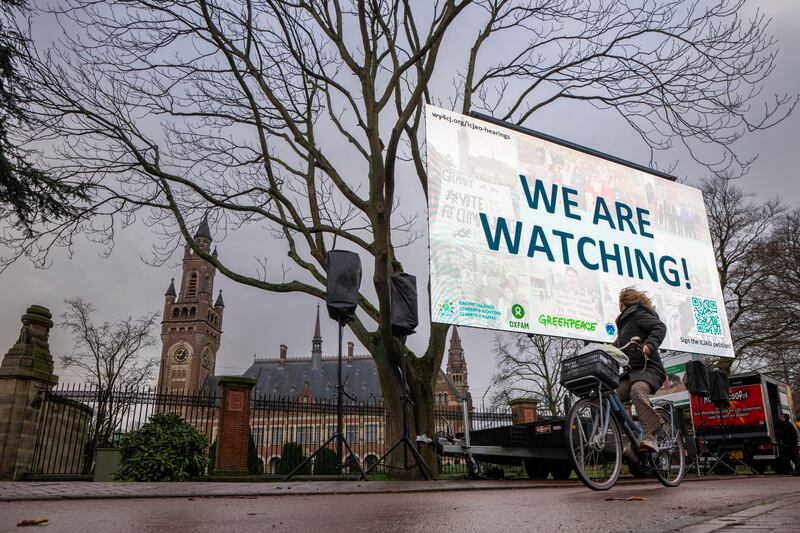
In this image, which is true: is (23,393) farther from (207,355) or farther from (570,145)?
(207,355)

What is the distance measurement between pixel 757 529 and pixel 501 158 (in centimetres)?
809

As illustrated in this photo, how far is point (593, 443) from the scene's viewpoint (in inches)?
186

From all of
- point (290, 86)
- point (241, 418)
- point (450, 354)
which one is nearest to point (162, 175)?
point (290, 86)

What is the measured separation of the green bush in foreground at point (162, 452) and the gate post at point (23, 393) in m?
2.11

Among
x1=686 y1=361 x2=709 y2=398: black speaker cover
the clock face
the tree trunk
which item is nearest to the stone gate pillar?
x1=686 y1=361 x2=709 y2=398: black speaker cover

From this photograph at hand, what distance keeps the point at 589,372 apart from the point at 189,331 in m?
83.8

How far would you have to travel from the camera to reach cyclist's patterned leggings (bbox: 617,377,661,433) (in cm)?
516

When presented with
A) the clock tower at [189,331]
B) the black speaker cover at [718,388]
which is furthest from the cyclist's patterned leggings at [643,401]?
the clock tower at [189,331]

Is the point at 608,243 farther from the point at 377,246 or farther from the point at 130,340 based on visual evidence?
the point at 130,340

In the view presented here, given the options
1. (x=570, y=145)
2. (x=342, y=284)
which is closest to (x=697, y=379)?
(x=570, y=145)

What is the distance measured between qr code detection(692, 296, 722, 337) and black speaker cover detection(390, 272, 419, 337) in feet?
20.7

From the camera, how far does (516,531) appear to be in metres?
2.15

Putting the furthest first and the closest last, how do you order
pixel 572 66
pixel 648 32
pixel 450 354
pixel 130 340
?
pixel 450 354, pixel 130 340, pixel 572 66, pixel 648 32

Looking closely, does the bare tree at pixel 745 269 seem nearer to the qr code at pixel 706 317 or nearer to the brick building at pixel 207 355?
the qr code at pixel 706 317
